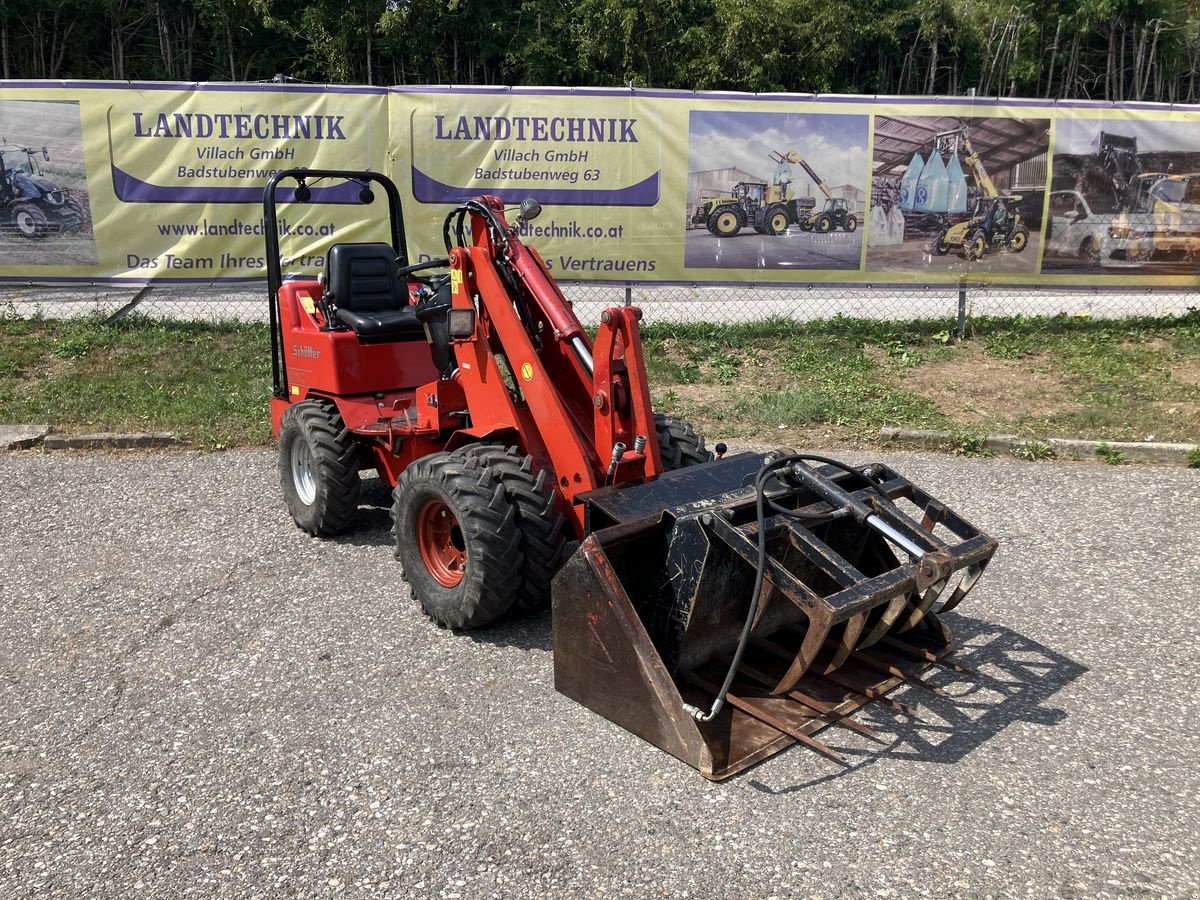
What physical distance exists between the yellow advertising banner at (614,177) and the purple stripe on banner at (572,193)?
2 centimetres

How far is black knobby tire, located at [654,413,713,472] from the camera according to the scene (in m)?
5.07

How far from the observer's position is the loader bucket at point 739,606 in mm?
3600

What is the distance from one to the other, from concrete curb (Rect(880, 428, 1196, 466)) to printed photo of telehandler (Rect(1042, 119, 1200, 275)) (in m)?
3.44

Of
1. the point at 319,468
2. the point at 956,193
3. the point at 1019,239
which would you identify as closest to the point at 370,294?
the point at 319,468

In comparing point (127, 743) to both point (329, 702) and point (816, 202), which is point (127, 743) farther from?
point (816, 202)

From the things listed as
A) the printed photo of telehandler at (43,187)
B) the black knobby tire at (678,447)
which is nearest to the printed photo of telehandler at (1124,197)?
the black knobby tire at (678,447)

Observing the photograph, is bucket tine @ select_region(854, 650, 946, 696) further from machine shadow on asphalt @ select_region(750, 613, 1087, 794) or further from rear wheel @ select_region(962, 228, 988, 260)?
rear wheel @ select_region(962, 228, 988, 260)

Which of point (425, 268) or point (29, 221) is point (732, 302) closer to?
point (425, 268)

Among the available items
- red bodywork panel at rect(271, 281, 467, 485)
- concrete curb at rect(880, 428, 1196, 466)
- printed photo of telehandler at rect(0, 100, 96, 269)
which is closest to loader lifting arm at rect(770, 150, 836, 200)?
concrete curb at rect(880, 428, 1196, 466)

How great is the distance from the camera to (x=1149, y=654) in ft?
14.6

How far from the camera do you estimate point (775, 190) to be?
10.2m

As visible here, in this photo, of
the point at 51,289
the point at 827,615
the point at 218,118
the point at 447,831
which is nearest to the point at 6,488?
the point at 51,289

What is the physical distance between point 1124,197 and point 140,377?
10064 millimetres

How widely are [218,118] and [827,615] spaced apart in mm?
8904
